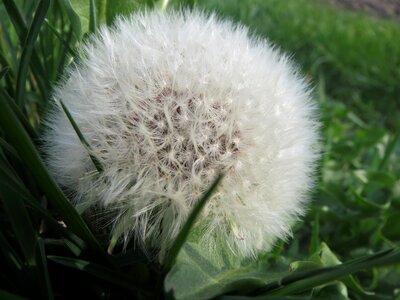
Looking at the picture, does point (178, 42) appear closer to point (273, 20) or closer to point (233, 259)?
point (233, 259)

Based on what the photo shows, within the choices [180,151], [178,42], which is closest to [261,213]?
[180,151]

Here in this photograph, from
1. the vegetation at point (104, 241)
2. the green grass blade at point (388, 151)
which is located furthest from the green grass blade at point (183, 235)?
the green grass blade at point (388, 151)

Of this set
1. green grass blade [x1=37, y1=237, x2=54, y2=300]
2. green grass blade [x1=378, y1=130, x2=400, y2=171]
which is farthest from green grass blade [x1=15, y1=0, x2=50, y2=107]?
green grass blade [x1=378, y1=130, x2=400, y2=171]

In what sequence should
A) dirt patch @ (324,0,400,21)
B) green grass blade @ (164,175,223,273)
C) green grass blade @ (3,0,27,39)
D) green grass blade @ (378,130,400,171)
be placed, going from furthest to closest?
dirt patch @ (324,0,400,21)
green grass blade @ (378,130,400,171)
green grass blade @ (3,0,27,39)
green grass blade @ (164,175,223,273)

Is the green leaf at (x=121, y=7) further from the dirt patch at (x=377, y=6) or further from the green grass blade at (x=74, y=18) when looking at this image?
the dirt patch at (x=377, y=6)

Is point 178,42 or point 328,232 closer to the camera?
Answer: point 178,42

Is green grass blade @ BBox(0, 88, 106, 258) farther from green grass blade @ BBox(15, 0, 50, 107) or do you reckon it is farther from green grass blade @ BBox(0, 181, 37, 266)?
green grass blade @ BBox(15, 0, 50, 107)

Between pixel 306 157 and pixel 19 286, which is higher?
pixel 306 157

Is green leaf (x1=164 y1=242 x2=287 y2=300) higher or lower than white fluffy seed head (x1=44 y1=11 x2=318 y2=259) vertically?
lower
